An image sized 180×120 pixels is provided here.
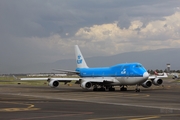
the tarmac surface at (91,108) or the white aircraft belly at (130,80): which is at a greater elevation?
the white aircraft belly at (130,80)

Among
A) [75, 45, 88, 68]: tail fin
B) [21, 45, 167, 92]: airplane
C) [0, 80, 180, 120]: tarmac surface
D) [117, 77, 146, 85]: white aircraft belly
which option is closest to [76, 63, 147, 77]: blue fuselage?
[21, 45, 167, 92]: airplane

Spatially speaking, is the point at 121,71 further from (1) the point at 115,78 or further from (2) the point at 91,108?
(2) the point at 91,108

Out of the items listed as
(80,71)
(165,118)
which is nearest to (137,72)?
(80,71)

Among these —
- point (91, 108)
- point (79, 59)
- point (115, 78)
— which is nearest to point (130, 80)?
point (115, 78)

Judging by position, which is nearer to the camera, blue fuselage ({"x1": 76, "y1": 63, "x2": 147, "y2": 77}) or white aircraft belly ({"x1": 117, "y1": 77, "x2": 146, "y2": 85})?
white aircraft belly ({"x1": 117, "y1": 77, "x2": 146, "y2": 85})

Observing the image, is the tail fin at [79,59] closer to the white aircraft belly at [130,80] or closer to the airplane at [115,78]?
the airplane at [115,78]

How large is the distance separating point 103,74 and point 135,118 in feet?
117

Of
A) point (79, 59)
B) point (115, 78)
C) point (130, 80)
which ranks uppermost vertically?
point (79, 59)

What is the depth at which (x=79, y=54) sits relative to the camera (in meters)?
62.8

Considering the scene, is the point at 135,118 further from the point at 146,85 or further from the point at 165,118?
→ the point at 146,85

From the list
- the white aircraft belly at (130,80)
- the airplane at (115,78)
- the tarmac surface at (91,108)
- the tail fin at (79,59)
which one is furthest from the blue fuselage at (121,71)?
the tarmac surface at (91,108)

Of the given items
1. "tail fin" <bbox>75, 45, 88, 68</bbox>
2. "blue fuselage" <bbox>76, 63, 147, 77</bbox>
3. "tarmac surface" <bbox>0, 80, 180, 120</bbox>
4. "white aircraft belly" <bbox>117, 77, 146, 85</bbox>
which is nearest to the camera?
"tarmac surface" <bbox>0, 80, 180, 120</bbox>

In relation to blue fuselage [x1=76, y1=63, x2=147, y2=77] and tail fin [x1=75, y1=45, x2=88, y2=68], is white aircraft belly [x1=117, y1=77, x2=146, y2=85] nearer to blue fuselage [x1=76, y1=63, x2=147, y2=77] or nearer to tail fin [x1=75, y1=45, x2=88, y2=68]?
blue fuselage [x1=76, y1=63, x2=147, y2=77]

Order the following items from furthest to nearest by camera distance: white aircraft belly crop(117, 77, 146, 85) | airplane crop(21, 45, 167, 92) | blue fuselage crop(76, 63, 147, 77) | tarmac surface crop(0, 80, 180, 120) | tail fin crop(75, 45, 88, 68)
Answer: tail fin crop(75, 45, 88, 68) < blue fuselage crop(76, 63, 147, 77) < airplane crop(21, 45, 167, 92) < white aircraft belly crop(117, 77, 146, 85) < tarmac surface crop(0, 80, 180, 120)
